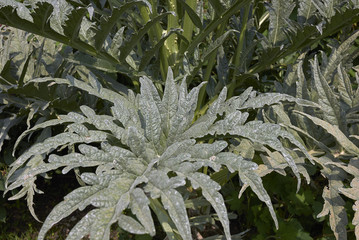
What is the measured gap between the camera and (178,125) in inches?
43.7

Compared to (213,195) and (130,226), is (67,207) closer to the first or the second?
(130,226)

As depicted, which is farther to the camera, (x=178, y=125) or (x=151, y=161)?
(x=178, y=125)

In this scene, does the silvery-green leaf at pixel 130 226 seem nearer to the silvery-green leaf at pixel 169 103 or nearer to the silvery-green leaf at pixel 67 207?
the silvery-green leaf at pixel 67 207

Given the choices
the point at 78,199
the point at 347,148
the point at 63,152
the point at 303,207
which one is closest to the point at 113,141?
the point at 78,199

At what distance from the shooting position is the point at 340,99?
1.39m

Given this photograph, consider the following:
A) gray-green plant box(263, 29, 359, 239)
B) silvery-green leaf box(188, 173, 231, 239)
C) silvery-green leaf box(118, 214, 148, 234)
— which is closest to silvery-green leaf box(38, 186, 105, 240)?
silvery-green leaf box(118, 214, 148, 234)

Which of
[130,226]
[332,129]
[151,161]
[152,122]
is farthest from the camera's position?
[332,129]

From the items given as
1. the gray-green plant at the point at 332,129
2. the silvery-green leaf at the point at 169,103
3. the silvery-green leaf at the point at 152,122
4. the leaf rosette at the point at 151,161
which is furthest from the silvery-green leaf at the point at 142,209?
the gray-green plant at the point at 332,129

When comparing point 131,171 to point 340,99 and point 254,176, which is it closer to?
point 254,176

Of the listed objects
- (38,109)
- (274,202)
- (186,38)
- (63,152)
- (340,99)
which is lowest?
(274,202)

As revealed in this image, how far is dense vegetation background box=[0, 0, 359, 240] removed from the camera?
0.92 metres

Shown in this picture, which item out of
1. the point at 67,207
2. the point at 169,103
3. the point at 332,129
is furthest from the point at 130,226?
the point at 332,129

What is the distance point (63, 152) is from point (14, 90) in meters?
0.68

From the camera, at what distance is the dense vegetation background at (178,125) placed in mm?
924
